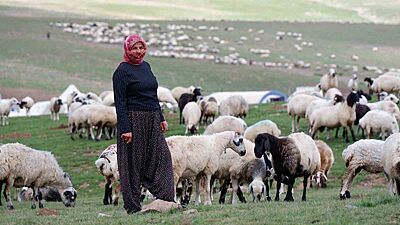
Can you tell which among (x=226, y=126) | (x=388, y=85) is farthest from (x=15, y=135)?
(x=388, y=85)

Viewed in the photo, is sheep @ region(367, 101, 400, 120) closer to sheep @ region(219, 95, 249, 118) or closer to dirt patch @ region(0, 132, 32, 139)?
sheep @ region(219, 95, 249, 118)

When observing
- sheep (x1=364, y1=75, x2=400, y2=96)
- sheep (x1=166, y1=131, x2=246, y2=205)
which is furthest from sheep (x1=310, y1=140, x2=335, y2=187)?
sheep (x1=364, y1=75, x2=400, y2=96)

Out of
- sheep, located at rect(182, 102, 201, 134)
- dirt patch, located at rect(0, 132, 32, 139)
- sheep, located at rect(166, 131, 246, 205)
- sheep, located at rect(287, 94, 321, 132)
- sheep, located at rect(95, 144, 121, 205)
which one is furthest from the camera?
dirt patch, located at rect(0, 132, 32, 139)

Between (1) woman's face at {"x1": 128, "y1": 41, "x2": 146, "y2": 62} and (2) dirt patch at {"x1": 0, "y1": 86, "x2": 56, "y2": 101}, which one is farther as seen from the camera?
(2) dirt patch at {"x1": 0, "y1": 86, "x2": 56, "y2": 101}

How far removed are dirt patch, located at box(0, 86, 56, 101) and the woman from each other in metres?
36.1

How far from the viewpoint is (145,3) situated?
363ft

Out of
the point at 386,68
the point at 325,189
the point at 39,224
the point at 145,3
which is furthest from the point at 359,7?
the point at 39,224

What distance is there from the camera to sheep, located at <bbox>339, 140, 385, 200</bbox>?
14.6 meters

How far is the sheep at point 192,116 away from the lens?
26.4 metres

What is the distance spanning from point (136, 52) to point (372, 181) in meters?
9.86

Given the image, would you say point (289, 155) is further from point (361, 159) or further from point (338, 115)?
point (338, 115)

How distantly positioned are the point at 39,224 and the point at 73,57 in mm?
51245

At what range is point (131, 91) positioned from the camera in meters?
12.0

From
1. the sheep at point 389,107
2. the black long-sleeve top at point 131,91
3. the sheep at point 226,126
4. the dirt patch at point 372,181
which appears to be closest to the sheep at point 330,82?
the sheep at point 389,107
